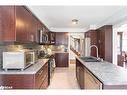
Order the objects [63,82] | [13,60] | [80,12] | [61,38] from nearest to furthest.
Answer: [13,60] < [80,12] < [63,82] < [61,38]

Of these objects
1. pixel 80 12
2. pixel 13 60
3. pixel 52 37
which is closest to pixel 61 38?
pixel 52 37

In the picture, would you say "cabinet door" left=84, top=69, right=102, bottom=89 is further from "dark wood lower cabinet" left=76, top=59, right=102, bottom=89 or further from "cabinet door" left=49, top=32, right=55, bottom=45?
"cabinet door" left=49, top=32, right=55, bottom=45

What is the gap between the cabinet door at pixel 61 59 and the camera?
9462mm

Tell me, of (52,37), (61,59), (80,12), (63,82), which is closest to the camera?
(80,12)

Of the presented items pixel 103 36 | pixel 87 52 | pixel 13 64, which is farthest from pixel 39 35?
pixel 87 52

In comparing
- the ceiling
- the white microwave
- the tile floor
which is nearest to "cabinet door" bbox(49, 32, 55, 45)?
the ceiling

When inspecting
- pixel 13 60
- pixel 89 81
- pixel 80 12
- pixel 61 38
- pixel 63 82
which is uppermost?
pixel 80 12

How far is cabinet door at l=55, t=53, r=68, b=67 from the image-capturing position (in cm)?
946

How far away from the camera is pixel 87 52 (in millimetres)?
8461

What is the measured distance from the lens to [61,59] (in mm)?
9492

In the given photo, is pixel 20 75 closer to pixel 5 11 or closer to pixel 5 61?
pixel 5 61

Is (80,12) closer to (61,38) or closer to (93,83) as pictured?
(93,83)

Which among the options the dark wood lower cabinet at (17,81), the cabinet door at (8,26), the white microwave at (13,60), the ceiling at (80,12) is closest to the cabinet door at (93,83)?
the dark wood lower cabinet at (17,81)

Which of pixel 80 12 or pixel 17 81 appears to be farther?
pixel 80 12
